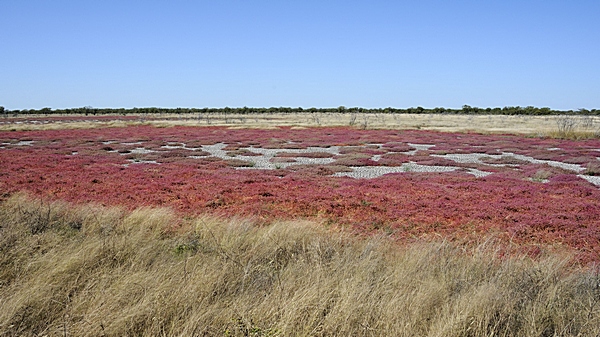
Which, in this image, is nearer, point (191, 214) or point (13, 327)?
point (13, 327)

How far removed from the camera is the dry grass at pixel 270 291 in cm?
413

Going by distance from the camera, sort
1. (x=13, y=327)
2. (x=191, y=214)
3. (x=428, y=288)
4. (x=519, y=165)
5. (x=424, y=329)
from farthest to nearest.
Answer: (x=519, y=165) → (x=191, y=214) → (x=428, y=288) → (x=424, y=329) → (x=13, y=327)

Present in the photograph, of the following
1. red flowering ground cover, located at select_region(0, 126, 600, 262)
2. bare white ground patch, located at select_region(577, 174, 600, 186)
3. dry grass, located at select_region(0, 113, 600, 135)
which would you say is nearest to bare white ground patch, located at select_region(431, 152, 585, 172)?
red flowering ground cover, located at select_region(0, 126, 600, 262)

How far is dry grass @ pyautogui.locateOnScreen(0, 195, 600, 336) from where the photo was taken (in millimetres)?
4133

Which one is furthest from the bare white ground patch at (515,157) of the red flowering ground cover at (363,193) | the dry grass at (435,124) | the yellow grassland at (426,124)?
the yellow grassland at (426,124)

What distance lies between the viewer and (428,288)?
507cm

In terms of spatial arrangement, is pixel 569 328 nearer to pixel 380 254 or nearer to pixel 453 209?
pixel 380 254

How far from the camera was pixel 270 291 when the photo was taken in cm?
495

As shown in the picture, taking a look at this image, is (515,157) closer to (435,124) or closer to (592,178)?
(592,178)

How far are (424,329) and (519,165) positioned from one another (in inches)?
870

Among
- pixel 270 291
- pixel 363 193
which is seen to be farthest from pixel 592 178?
pixel 270 291

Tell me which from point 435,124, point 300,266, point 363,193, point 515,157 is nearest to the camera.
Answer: point 300,266

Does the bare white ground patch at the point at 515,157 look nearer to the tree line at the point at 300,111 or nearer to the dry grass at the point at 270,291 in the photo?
the dry grass at the point at 270,291

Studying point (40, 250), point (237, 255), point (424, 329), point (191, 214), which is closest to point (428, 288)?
point (424, 329)
